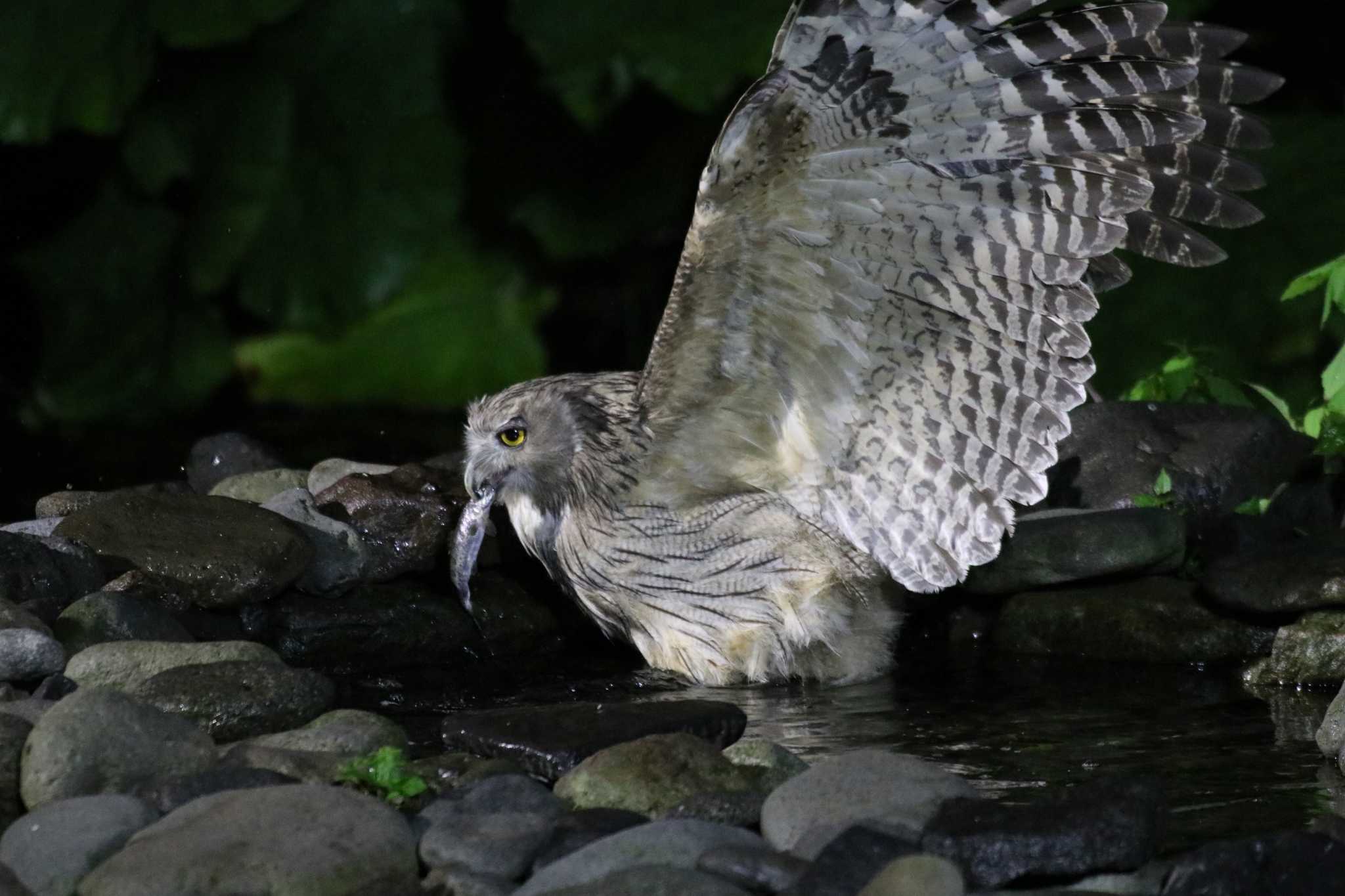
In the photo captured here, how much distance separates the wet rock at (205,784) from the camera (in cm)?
304

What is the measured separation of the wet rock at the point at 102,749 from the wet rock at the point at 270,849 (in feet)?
1.08

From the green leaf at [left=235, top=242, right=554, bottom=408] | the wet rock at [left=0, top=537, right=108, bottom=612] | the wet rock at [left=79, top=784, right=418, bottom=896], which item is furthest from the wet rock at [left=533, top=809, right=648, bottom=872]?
the green leaf at [left=235, top=242, right=554, bottom=408]

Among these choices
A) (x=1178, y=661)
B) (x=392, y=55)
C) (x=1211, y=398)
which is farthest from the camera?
(x=392, y=55)

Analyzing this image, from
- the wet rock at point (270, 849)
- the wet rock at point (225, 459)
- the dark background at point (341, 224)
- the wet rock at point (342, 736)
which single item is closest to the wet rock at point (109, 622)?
the wet rock at point (342, 736)

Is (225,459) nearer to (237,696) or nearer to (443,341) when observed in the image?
(237,696)

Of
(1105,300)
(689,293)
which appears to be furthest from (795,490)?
(1105,300)

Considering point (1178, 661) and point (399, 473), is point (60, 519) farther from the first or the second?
point (1178, 661)

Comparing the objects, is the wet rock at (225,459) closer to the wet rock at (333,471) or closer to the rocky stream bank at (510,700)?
the rocky stream bank at (510,700)

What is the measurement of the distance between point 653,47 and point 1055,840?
17.2 feet

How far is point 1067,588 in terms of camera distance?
4.74 m

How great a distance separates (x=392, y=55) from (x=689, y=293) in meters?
5.47

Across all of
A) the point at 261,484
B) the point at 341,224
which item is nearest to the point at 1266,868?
the point at 261,484

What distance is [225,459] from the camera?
5816 mm

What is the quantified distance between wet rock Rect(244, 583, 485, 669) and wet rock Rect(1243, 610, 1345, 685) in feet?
6.86
